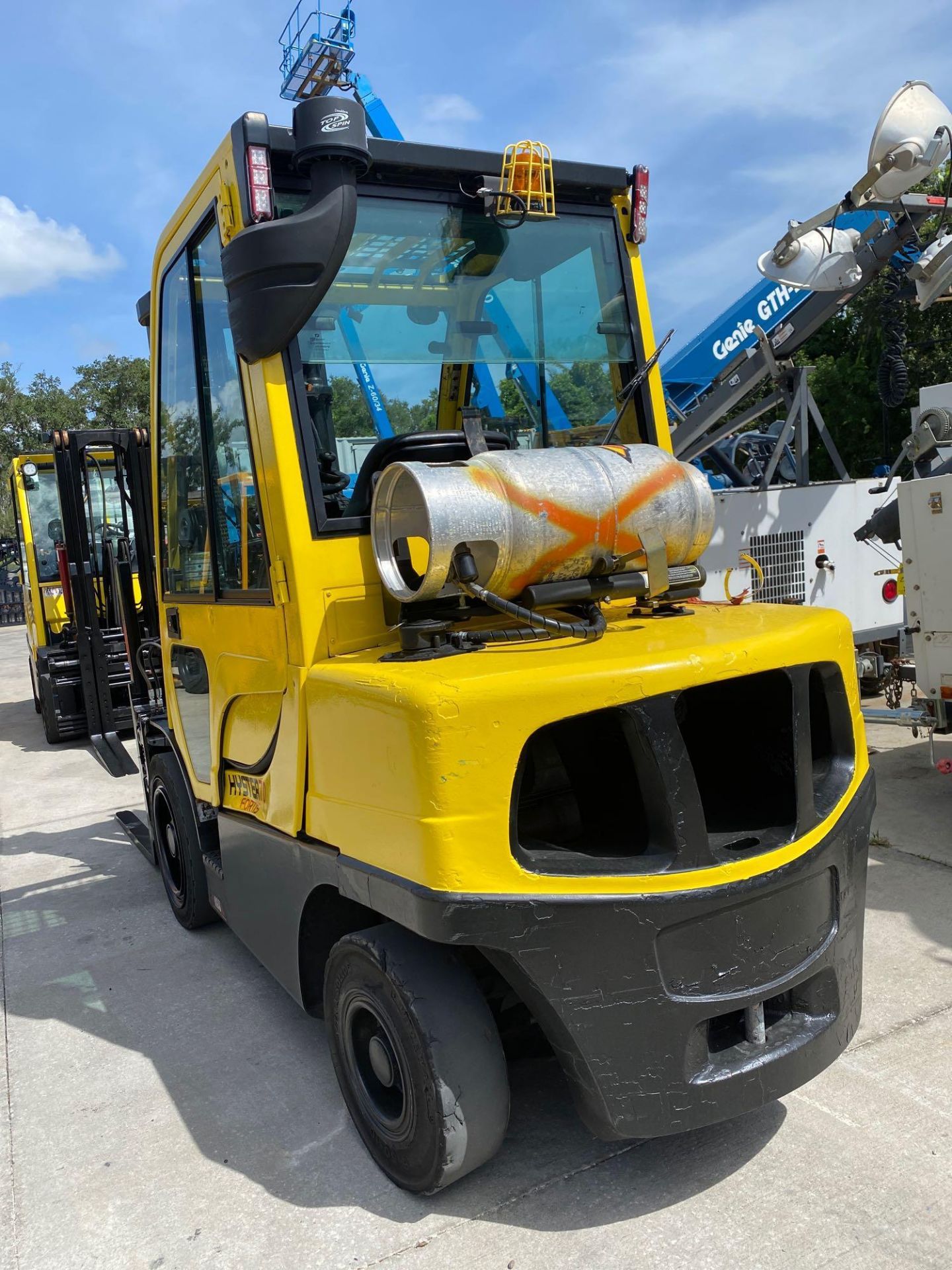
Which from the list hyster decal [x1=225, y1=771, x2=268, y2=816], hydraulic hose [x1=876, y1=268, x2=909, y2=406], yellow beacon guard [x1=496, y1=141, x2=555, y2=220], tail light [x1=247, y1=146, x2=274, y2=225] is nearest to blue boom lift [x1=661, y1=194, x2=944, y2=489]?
hydraulic hose [x1=876, y1=268, x2=909, y2=406]

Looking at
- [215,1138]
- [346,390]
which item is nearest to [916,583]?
[346,390]

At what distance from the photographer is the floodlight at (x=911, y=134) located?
589 cm

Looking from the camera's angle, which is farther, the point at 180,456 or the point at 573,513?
the point at 180,456

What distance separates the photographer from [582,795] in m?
3.11

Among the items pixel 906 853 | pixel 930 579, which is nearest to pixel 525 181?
pixel 930 579

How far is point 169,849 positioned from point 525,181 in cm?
346

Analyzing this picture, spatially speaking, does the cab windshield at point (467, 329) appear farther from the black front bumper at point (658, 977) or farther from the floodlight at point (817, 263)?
the floodlight at point (817, 263)

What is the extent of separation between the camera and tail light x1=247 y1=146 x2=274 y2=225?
273cm

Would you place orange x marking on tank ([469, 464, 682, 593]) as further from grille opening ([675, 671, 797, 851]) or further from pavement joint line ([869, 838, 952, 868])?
pavement joint line ([869, 838, 952, 868])

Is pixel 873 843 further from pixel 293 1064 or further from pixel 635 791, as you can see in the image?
pixel 293 1064

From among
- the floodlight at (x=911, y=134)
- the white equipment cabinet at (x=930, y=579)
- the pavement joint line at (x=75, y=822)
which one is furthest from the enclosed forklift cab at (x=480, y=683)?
the pavement joint line at (x=75, y=822)

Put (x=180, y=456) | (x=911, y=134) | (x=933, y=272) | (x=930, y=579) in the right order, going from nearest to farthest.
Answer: (x=180, y=456), (x=930, y=579), (x=911, y=134), (x=933, y=272)

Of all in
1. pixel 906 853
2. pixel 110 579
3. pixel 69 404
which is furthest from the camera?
pixel 69 404

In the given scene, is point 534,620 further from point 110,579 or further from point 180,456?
point 110,579
